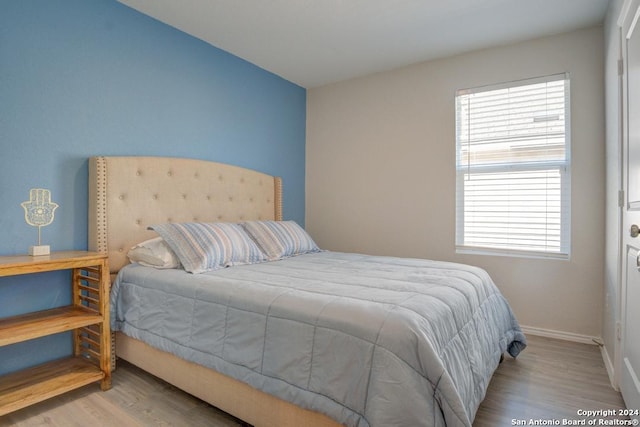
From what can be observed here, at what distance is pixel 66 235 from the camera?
218 cm

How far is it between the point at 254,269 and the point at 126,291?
78 cm

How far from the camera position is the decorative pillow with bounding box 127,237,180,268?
221 centimetres

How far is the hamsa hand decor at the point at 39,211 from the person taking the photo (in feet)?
6.31

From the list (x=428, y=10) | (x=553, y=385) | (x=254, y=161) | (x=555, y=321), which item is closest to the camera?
(x=553, y=385)

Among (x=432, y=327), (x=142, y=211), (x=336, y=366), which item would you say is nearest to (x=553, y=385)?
(x=432, y=327)

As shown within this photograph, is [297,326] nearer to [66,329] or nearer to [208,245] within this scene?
[208,245]

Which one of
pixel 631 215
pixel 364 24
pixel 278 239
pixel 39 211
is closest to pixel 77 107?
pixel 39 211

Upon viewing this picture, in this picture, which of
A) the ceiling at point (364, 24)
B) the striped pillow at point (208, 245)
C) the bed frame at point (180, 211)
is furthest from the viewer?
the ceiling at point (364, 24)

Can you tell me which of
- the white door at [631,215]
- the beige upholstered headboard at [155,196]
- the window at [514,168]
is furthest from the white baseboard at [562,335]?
the beige upholstered headboard at [155,196]

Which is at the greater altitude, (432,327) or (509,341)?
(432,327)

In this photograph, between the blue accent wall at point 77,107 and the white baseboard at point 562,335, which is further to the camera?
the white baseboard at point 562,335

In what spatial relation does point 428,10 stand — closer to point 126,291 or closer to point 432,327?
point 432,327

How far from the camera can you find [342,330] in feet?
4.29

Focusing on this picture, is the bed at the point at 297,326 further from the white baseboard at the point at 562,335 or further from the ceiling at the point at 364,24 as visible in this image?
the ceiling at the point at 364,24
